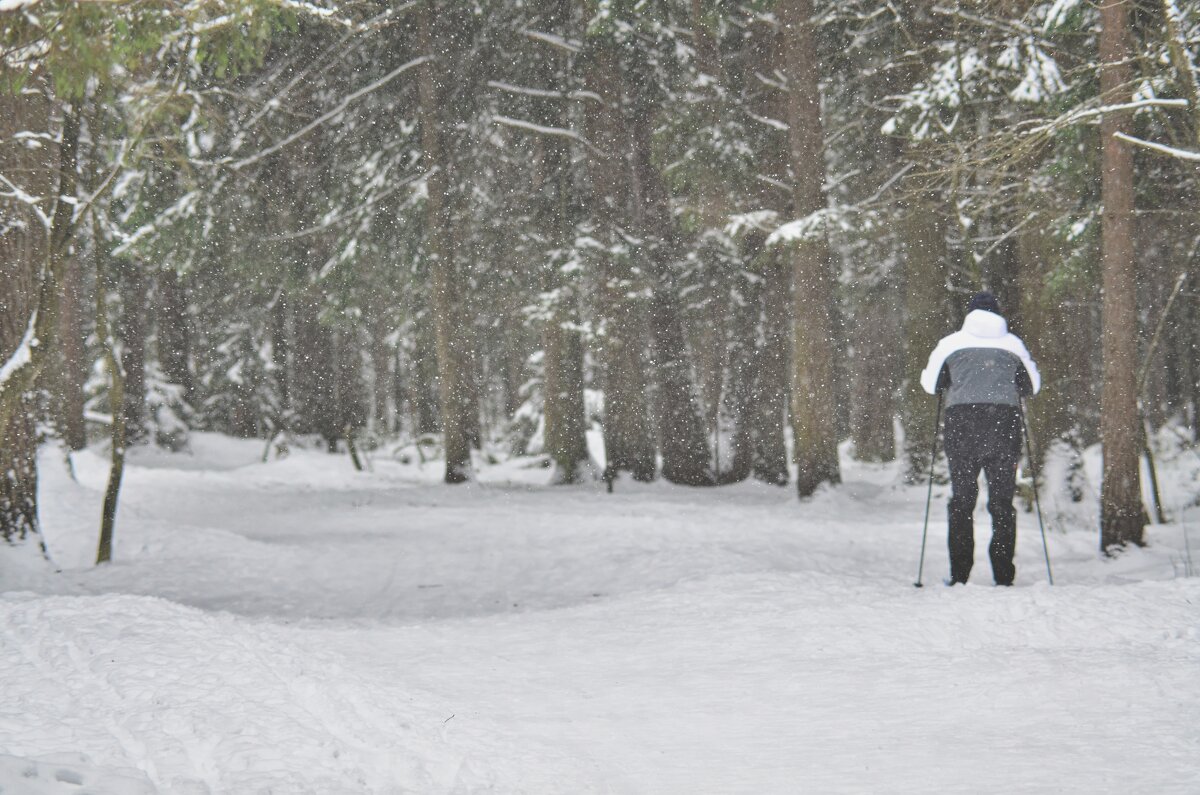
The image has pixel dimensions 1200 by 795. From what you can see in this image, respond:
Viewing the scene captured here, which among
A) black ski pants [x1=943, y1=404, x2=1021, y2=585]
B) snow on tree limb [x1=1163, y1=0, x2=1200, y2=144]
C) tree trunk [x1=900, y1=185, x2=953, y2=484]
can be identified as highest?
snow on tree limb [x1=1163, y1=0, x2=1200, y2=144]

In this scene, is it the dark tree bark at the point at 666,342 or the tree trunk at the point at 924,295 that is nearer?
the tree trunk at the point at 924,295

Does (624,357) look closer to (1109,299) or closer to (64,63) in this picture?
(1109,299)

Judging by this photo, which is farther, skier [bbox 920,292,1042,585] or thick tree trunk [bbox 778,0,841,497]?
thick tree trunk [bbox 778,0,841,497]

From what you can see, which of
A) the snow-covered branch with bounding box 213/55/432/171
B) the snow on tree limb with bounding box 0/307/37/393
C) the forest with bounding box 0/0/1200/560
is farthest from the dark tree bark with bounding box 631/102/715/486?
the snow on tree limb with bounding box 0/307/37/393

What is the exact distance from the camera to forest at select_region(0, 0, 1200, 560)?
29.3 feet

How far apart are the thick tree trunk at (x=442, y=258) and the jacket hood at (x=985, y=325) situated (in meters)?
11.2

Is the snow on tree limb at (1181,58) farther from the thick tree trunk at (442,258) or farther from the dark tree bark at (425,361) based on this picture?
the dark tree bark at (425,361)

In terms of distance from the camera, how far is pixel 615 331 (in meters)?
15.9

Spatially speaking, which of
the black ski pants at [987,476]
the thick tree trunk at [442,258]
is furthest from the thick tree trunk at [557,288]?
the black ski pants at [987,476]

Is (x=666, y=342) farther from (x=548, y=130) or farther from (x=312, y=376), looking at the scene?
(x=312, y=376)

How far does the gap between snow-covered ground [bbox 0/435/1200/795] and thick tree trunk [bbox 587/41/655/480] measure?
6.38 m

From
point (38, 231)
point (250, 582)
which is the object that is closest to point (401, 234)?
point (38, 231)

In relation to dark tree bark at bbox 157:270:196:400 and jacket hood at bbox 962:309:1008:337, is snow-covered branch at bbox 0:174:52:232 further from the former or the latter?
dark tree bark at bbox 157:270:196:400

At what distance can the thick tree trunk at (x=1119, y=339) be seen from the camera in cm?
820
